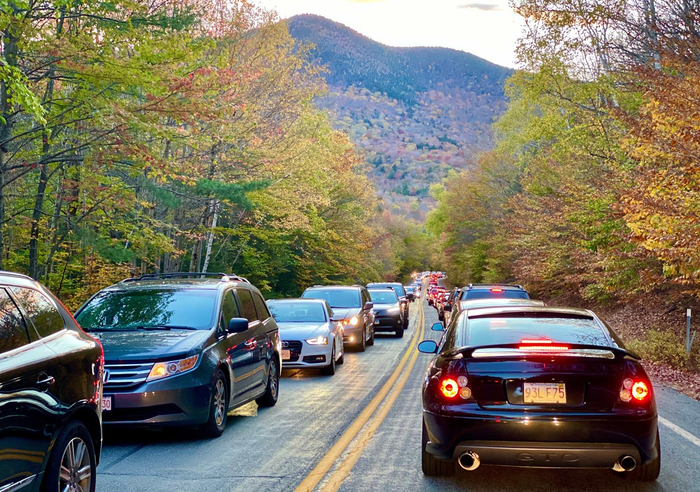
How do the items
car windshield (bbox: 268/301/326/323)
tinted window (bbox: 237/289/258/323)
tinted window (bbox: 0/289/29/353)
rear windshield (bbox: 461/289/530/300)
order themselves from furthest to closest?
rear windshield (bbox: 461/289/530/300) → car windshield (bbox: 268/301/326/323) → tinted window (bbox: 237/289/258/323) → tinted window (bbox: 0/289/29/353)

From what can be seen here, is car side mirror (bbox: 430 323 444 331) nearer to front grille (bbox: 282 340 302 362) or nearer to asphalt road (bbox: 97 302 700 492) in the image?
asphalt road (bbox: 97 302 700 492)

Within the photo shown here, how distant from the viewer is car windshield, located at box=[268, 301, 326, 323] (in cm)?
1612

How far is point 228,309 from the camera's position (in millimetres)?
9711

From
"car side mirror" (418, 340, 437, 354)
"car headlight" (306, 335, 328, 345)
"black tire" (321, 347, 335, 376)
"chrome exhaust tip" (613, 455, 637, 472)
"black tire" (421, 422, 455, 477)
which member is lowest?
"black tire" (321, 347, 335, 376)

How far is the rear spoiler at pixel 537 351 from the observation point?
5992 millimetres

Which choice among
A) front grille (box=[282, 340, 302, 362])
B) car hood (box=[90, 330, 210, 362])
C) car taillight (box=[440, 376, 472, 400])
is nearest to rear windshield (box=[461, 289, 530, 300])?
front grille (box=[282, 340, 302, 362])

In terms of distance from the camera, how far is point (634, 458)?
18.9ft

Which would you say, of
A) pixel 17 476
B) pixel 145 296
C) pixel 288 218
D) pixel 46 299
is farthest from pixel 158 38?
pixel 288 218

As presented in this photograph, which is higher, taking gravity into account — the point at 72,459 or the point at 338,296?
the point at 72,459

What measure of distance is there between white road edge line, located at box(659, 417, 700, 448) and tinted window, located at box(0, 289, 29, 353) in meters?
6.82

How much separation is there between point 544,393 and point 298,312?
1088 centimetres

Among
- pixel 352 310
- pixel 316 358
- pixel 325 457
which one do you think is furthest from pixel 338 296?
pixel 325 457

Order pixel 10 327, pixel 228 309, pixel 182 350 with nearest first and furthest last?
pixel 10 327, pixel 182 350, pixel 228 309

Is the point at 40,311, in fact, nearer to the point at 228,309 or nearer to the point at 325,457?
the point at 325,457
